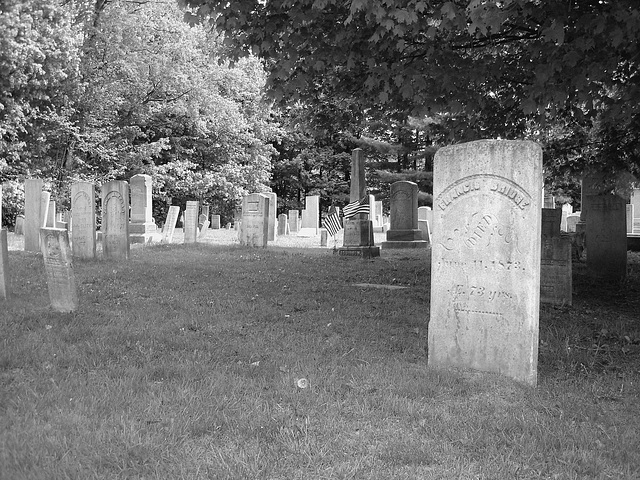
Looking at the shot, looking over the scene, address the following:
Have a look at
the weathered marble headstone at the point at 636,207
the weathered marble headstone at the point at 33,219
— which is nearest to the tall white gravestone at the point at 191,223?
the weathered marble headstone at the point at 33,219

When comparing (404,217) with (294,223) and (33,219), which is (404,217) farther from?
(294,223)

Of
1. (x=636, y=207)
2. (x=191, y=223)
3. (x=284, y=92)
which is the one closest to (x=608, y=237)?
(x=284, y=92)

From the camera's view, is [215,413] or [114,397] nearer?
[215,413]

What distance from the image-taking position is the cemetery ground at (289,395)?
10.5 ft

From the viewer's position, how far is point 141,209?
1933 centimetres

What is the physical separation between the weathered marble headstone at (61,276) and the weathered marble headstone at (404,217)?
12.0 meters

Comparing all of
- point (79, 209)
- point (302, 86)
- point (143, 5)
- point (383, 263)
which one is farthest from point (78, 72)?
point (302, 86)

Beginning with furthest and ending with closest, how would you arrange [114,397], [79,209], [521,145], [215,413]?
[79,209] < [521,145] < [114,397] < [215,413]

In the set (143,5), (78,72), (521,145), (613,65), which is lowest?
(521,145)

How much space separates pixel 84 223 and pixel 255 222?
18.6ft

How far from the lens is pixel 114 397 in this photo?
4.04 m

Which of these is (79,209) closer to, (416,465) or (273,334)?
(273,334)

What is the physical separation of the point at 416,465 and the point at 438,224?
2279mm

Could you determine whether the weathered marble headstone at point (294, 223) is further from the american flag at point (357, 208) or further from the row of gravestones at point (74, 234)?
the american flag at point (357, 208)
